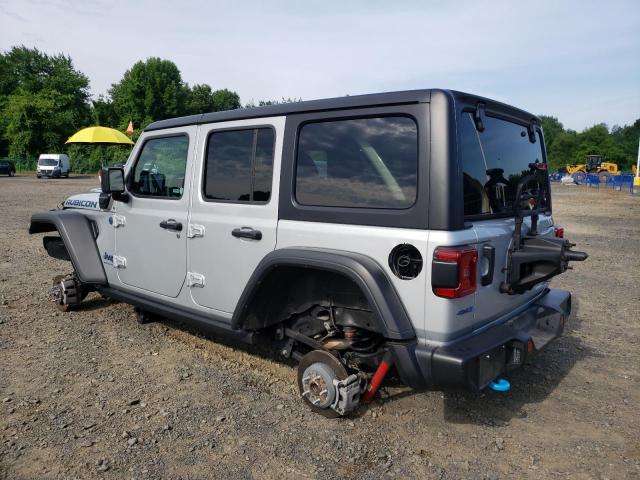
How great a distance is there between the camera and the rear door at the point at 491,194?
281cm

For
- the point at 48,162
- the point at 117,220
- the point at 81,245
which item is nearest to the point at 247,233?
the point at 117,220

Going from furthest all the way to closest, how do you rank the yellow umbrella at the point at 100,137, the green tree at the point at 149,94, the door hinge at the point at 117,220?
1. the green tree at the point at 149,94
2. the yellow umbrella at the point at 100,137
3. the door hinge at the point at 117,220

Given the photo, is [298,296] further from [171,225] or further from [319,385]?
[171,225]

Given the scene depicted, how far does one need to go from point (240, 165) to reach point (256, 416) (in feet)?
5.79

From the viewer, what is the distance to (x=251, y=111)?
353 cm

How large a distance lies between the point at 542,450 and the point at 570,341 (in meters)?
2.13

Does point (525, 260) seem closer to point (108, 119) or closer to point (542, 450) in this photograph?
point (542, 450)

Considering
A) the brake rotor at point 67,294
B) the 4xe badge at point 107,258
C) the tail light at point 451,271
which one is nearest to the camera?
the tail light at point 451,271

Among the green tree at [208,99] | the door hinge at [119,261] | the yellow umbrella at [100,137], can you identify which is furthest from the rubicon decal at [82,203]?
the green tree at [208,99]

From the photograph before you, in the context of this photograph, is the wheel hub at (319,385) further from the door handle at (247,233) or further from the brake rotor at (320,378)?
the door handle at (247,233)

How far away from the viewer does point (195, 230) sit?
3785mm

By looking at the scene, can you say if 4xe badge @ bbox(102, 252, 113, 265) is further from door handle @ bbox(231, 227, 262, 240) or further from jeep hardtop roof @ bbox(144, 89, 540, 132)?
door handle @ bbox(231, 227, 262, 240)

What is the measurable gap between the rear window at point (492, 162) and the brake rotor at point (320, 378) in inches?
50.4

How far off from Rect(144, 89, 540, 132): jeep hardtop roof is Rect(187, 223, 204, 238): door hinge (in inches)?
32.0
